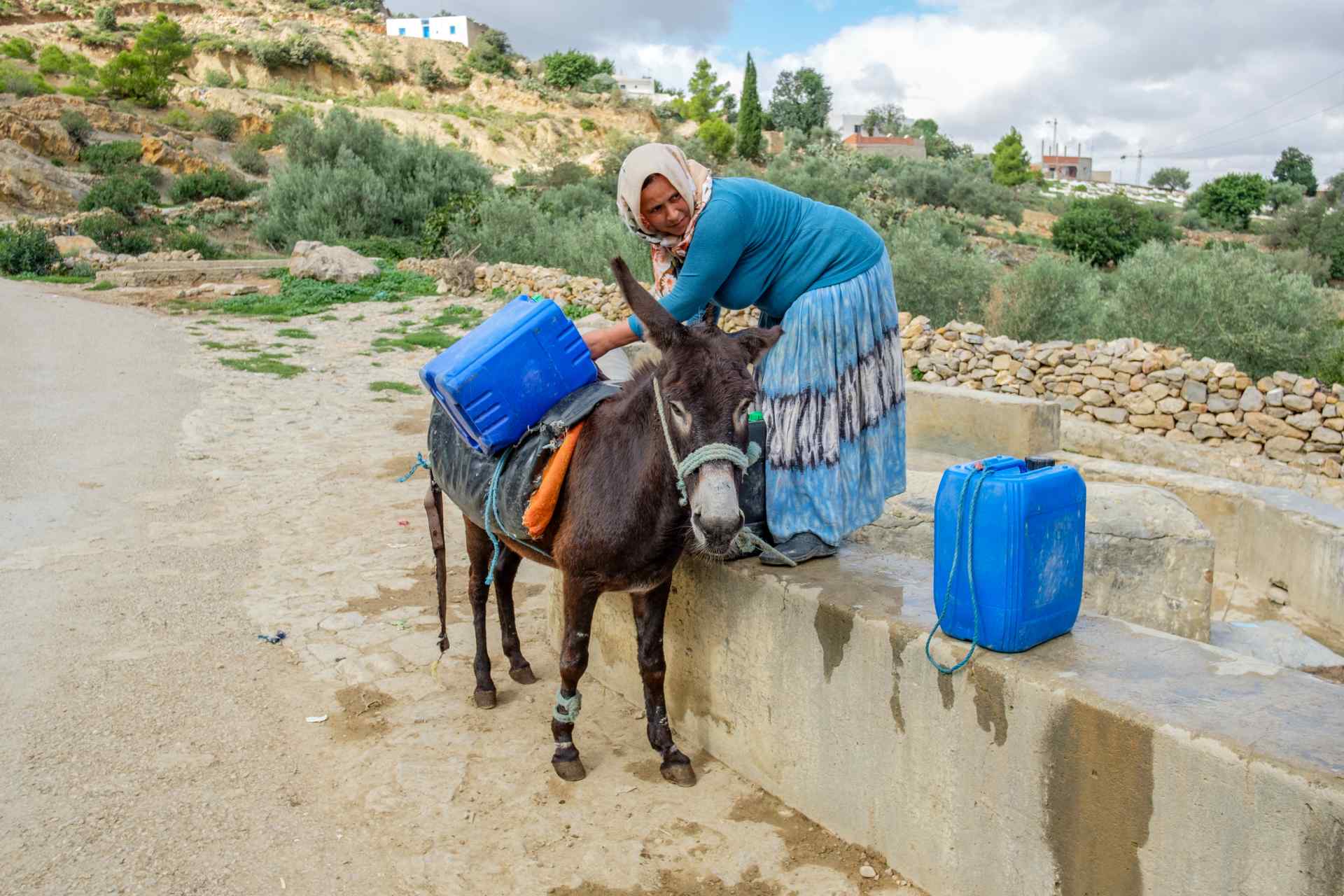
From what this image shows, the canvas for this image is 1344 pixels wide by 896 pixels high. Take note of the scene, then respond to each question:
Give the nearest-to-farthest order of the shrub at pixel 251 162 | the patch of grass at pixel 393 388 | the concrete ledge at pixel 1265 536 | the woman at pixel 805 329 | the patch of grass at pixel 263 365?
the woman at pixel 805 329, the concrete ledge at pixel 1265 536, the patch of grass at pixel 393 388, the patch of grass at pixel 263 365, the shrub at pixel 251 162

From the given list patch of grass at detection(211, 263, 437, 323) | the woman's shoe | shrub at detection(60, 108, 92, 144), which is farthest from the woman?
shrub at detection(60, 108, 92, 144)

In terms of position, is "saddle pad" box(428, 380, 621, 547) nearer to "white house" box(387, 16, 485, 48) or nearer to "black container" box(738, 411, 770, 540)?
"black container" box(738, 411, 770, 540)

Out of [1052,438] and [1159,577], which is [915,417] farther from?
[1159,577]

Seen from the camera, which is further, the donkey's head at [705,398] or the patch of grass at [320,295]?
the patch of grass at [320,295]

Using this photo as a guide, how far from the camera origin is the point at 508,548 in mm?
4047

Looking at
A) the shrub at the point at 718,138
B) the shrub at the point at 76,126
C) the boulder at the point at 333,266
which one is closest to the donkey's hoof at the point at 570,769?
the boulder at the point at 333,266

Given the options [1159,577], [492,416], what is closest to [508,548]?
[492,416]

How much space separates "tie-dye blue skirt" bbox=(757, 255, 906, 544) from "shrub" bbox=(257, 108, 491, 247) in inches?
814

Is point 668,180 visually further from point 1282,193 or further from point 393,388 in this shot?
point 1282,193

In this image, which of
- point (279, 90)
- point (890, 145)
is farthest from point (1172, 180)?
point (279, 90)

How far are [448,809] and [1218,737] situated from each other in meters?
2.44

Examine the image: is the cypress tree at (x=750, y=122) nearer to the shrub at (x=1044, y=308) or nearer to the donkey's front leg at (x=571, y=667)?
the shrub at (x=1044, y=308)

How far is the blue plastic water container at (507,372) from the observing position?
3.21 metres

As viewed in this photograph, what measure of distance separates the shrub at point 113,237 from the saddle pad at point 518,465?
22380 millimetres
